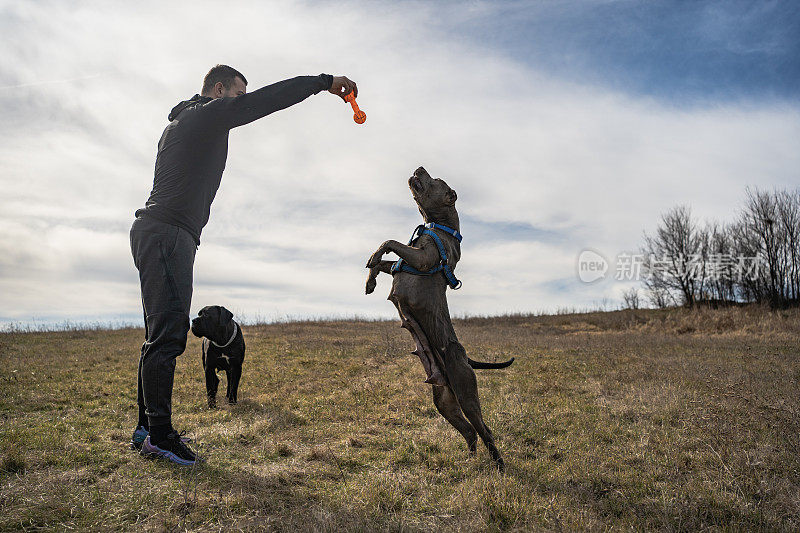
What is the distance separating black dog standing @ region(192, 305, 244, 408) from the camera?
6414 millimetres

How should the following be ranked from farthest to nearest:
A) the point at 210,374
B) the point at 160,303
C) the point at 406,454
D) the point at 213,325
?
the point at 210,374
the point at 213,325
the point at 406,454
the point at 160,303

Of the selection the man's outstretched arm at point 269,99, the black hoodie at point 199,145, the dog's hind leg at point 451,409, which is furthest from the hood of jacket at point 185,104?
the dog's hind leg at point 451,409

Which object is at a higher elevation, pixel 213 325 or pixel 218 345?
pixel 213 325

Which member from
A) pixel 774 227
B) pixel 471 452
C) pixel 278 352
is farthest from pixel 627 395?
pixel 774 227

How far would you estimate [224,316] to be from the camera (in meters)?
6.59

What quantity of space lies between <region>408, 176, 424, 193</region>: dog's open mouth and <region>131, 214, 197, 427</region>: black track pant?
6.03 ft

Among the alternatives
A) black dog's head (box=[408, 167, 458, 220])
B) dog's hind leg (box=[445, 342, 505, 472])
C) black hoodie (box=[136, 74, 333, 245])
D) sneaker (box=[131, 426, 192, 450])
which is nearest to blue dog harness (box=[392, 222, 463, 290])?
black dog's head (box=[408, 167, 458, 220])

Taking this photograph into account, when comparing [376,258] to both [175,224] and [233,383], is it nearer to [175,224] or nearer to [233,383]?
[175,224]

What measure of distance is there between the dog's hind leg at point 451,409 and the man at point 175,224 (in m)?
1.92

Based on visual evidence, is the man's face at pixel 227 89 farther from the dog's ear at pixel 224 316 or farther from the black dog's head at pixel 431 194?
the dog's ear at pixel 224 316

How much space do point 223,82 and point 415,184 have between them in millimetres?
1839

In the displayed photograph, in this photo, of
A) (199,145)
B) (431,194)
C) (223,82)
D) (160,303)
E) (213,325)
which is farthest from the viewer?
(213,325)

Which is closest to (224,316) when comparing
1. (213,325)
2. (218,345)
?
(213,325)

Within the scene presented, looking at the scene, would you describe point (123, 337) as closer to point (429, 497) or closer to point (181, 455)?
point (181, 455)
